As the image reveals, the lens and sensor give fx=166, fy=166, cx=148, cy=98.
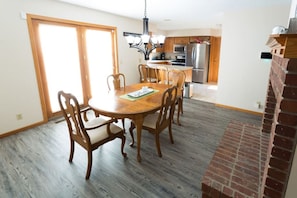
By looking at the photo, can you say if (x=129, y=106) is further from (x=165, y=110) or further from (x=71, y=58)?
(x=71, y=58)

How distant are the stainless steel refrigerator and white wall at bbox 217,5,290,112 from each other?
3147 mm

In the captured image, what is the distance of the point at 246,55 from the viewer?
3.74 metres

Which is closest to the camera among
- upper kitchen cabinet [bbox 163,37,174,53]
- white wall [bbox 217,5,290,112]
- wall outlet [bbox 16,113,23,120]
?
wall outlet [bbox 16,113,23,120]

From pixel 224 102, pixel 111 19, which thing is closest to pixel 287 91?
pixel 224 102

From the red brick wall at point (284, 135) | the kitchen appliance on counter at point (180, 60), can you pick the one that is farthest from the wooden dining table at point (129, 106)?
the kitchen appliance on counter at point (180, 60)

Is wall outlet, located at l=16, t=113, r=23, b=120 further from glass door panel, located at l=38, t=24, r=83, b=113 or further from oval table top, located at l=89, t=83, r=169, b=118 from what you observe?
oval table top, located at l=89, t=83, r=169, b=118

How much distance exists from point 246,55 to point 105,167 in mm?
3696

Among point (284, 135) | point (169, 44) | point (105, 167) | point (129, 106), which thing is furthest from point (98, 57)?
point (169, 44)

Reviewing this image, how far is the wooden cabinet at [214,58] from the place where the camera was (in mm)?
7297

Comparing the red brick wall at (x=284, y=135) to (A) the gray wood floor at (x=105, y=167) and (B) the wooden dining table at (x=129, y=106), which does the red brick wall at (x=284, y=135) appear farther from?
(B) the wooden dining table at (x=129, y=106)

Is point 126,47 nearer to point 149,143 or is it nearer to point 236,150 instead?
point 149,143

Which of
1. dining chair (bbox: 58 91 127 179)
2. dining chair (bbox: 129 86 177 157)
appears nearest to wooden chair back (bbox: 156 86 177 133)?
dining chair (bbox: 129 86 177 157)

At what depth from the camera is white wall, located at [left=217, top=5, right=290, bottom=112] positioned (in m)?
3.42

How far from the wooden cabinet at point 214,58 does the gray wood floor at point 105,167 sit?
195 inches
